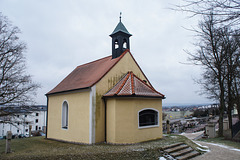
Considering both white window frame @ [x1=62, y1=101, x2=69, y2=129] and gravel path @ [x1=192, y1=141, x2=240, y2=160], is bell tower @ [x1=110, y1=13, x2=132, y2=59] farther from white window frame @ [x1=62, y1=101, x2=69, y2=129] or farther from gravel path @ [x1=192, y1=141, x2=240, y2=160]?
gravel path @ [x1=192, y1=141, x2=240, y2=160]

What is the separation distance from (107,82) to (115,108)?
7.73 feet

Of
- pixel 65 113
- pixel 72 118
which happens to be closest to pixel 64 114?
pixel 65 113

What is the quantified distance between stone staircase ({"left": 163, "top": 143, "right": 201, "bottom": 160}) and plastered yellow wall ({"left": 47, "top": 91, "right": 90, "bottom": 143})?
549 cm

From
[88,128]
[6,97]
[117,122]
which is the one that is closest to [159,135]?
[117,122]

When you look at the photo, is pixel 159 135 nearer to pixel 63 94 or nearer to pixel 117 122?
pixel 117 122

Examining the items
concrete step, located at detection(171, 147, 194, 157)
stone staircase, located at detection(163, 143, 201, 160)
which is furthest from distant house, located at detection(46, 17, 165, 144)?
concrete step, located at detection(171, 147, 194, 157)

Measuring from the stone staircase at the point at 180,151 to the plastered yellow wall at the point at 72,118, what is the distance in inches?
216

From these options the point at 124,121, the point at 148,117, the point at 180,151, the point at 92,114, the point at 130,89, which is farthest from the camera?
the point at 148,117

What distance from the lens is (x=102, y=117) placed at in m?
12.5

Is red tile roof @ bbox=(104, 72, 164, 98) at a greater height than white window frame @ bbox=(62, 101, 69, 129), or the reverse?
red tile roof @ bbox=(104, 72, 164, 98)

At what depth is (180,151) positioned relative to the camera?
10.0 m

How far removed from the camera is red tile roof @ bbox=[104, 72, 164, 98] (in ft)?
38.6

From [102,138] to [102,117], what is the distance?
4.71ft

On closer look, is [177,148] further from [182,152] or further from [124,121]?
[124,121]
